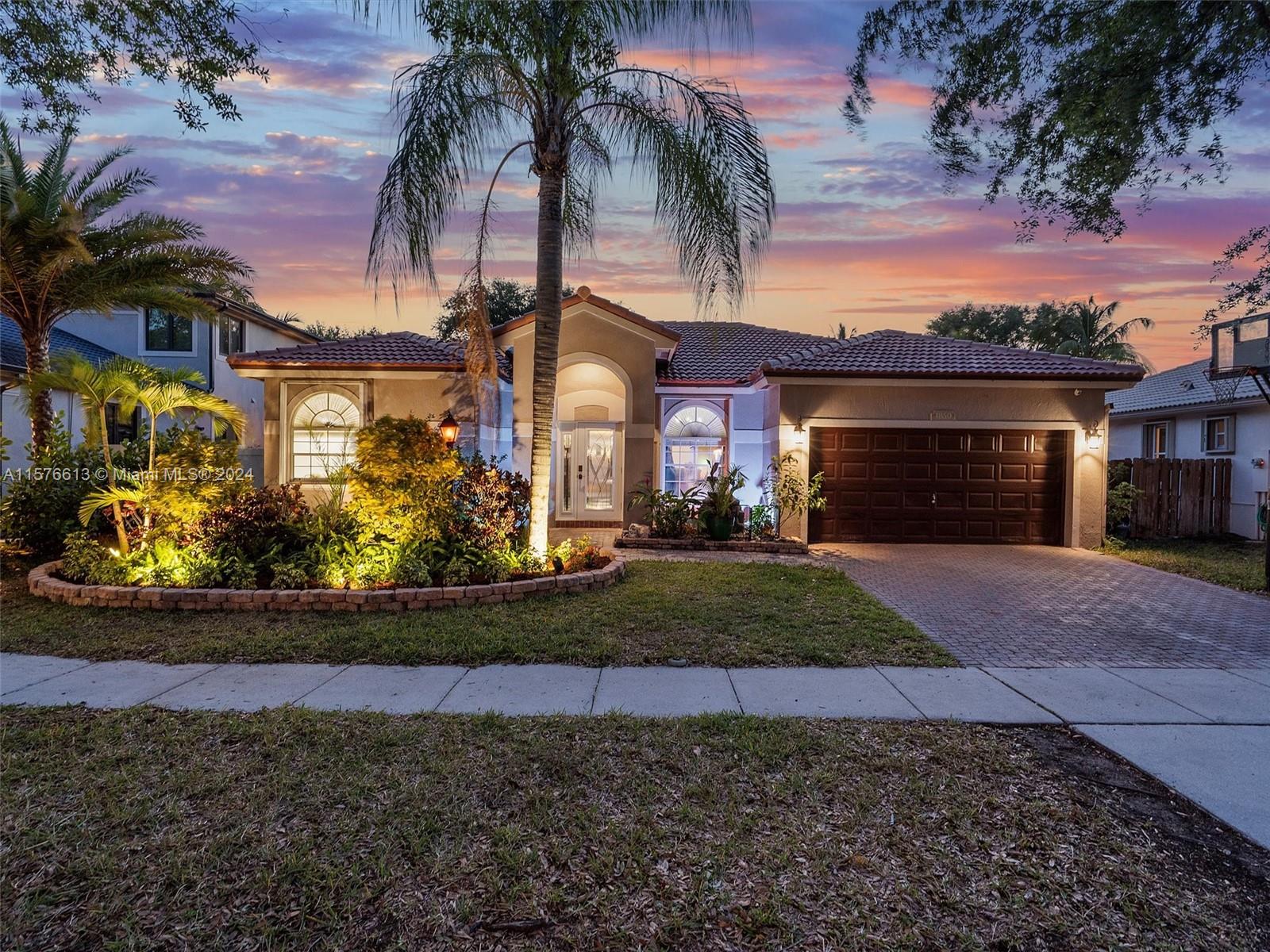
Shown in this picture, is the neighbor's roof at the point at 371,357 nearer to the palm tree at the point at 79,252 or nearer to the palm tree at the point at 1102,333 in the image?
the palm tree at the point at 79,252

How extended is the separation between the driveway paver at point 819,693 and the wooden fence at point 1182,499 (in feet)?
47.1

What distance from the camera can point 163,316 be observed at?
62.7 ft

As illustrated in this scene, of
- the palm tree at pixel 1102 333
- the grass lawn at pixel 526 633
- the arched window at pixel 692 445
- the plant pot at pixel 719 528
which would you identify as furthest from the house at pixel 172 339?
the palm tree at pixel 1102 333

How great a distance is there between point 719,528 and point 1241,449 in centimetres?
1385

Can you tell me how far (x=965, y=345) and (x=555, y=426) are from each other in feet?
32.9

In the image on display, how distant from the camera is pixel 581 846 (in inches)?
120

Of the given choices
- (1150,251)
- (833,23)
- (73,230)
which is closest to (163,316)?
(73,230)

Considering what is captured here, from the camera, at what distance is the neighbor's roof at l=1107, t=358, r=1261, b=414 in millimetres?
16656

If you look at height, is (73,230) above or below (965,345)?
above

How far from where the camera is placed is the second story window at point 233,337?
19.5m

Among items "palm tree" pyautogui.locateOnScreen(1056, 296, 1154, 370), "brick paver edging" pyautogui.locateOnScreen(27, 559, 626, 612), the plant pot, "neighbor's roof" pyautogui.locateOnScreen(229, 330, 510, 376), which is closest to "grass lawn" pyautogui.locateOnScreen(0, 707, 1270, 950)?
"brick paver edging" pyautogui.locateOnScreen(27, 559, 626, 612)

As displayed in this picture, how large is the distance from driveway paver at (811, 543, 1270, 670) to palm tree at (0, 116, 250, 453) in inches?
524

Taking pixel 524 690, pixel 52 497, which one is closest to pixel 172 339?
pixel 52 497

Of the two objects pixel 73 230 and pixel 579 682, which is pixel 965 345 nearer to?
pixel 579 682
